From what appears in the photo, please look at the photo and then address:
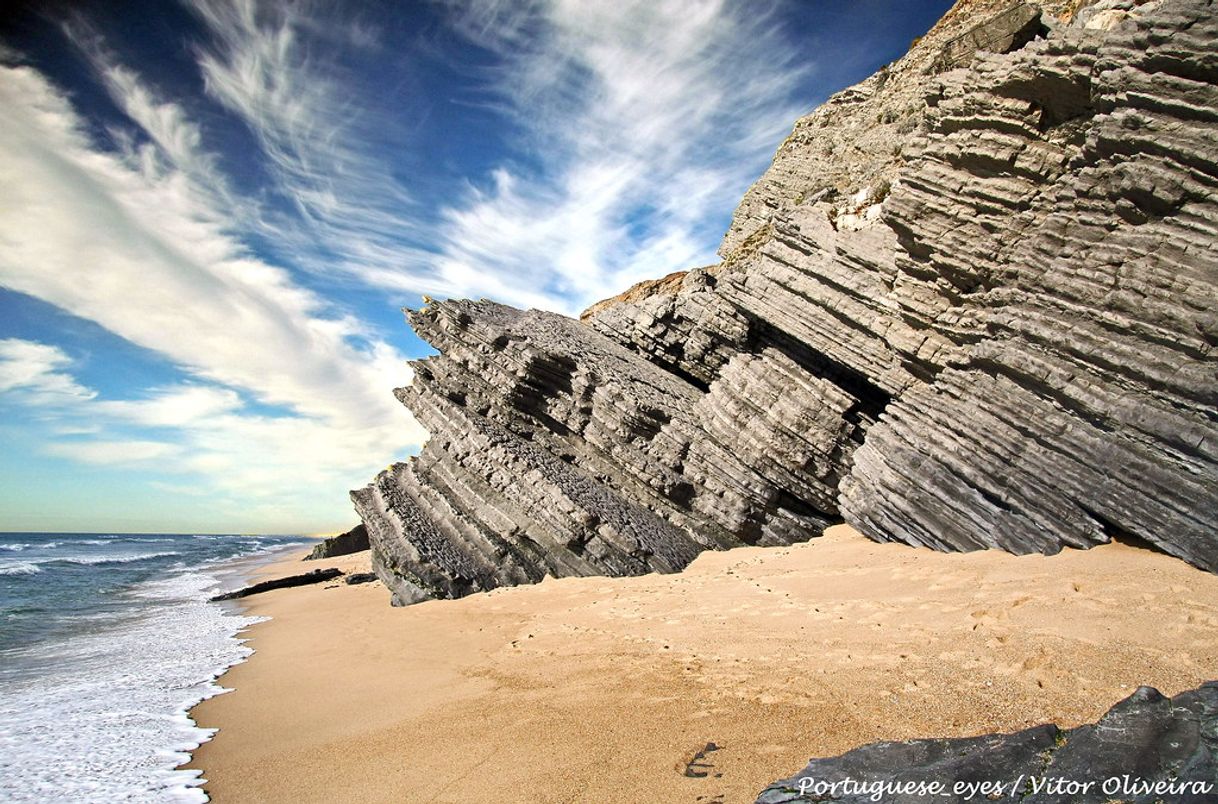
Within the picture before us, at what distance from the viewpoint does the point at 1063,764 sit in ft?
12.0

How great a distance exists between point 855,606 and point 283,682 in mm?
9441

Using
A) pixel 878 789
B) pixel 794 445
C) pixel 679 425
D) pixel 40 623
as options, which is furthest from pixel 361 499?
pixel 878 789

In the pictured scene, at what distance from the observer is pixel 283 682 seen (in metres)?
10.1

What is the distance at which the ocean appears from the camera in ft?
21.4

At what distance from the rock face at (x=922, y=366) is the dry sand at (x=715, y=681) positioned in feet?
6.01

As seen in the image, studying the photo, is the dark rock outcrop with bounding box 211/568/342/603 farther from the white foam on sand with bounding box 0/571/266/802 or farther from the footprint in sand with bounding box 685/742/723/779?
the footprint in sand with bounding box 685/742/723/779

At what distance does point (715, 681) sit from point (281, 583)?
24.0m

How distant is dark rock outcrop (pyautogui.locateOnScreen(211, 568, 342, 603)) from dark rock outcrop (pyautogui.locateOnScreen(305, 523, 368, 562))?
11.6m

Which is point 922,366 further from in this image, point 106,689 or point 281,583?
point 281,583

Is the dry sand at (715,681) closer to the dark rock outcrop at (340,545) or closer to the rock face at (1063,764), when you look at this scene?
the rock face at (1063,764)

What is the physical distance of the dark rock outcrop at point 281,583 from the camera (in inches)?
882

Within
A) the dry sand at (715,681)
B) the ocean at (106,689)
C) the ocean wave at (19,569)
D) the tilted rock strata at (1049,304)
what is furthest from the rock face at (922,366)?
the ocean wave at (19,569)

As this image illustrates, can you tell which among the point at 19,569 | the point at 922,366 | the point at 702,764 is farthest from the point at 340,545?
the point at 702,764

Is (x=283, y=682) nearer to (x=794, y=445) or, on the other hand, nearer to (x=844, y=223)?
(x=794, y=445)
